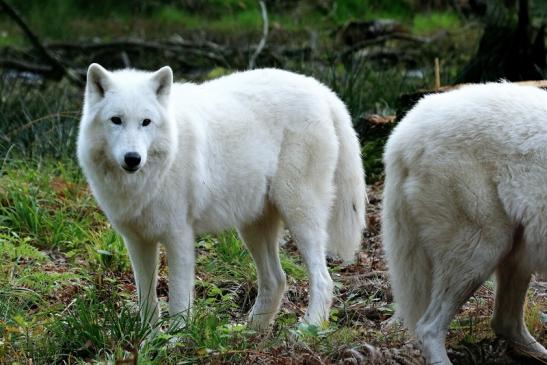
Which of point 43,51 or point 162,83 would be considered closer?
point 162,83

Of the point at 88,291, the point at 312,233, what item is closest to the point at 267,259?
the point at 312,233

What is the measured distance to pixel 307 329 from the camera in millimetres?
4641

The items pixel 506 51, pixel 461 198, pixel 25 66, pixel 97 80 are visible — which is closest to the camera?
pixel 461 198

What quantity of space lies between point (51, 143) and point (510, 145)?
201 inches

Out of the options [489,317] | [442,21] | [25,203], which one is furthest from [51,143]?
[442,21]

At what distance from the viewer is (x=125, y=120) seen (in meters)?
4.98

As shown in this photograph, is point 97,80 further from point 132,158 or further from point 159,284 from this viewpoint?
point 159,284

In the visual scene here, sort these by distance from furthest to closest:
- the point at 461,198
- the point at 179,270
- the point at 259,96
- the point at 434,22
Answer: the point at 434,22, the point at 259,96, the point at 179,270, the point at 461,198

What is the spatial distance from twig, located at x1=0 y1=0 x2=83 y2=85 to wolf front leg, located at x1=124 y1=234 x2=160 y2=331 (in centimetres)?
678

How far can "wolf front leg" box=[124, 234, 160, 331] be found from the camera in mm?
5297

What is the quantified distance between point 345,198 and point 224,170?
0.92m

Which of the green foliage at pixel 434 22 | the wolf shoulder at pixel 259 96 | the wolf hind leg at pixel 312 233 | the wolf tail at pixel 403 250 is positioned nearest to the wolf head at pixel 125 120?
the wolf shoulder at pixel 259 96

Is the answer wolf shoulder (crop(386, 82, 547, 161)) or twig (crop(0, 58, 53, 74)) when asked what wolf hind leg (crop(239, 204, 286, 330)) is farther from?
twig (crop(0, 58, 53, 74))

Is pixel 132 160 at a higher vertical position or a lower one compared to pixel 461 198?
higher
